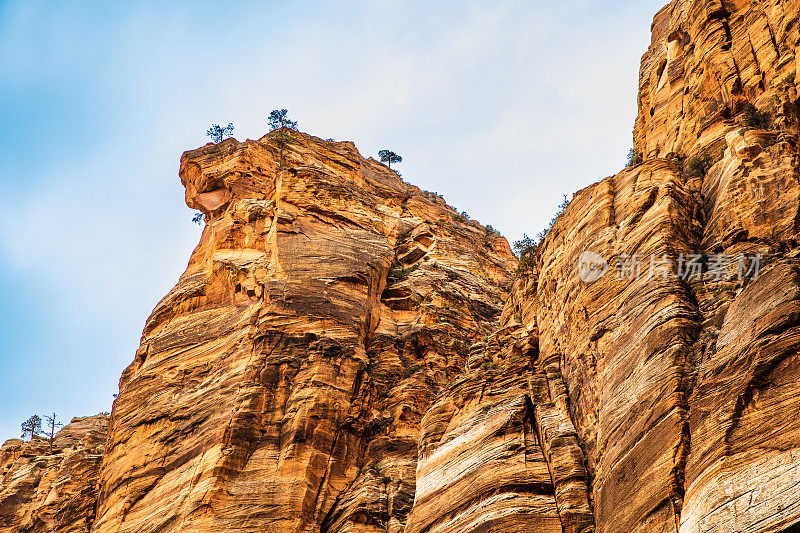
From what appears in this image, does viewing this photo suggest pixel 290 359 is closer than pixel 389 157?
Yes

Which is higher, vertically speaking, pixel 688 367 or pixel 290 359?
Answer: pixel 290 359

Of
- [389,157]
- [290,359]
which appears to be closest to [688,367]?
[290,359]

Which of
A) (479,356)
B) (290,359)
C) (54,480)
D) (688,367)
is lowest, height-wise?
(688,367)

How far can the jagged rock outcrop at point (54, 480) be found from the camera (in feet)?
161

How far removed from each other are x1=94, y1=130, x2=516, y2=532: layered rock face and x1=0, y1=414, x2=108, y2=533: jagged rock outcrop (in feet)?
18.6

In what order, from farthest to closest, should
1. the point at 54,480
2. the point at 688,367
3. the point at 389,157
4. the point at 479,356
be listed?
1. the point at 389,157
2. the point at 54,480
3. the point at 479,356
4. the point at 688,367

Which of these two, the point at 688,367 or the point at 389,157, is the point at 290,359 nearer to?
the point at 688,367

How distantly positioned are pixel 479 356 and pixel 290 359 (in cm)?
1103

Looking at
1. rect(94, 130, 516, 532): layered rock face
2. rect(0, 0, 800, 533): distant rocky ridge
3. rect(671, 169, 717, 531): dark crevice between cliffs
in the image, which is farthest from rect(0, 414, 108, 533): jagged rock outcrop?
rect(671, 169, 717, 531): dark crevice between cliffs

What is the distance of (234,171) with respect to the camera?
197 feet

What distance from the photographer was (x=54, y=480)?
53.1m

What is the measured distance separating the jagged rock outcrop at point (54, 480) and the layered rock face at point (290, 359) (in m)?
5.66

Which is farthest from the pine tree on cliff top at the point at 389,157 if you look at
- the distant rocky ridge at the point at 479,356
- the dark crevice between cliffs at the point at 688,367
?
the dark crevice between cliffs at the point at 688,367

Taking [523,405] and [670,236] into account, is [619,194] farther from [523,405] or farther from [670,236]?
[523,405]
